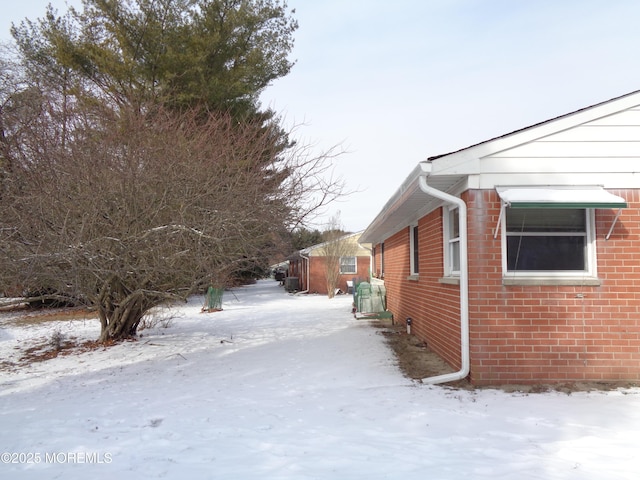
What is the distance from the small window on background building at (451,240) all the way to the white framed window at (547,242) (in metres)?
1.16

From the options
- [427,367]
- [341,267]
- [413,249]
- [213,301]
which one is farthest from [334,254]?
[427,367]

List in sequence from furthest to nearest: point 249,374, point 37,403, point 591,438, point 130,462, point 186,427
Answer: point 249,374 → point 37,403 → point 186,427 → point 591,438 → point 130,462

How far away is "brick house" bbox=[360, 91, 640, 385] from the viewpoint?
5.99 m

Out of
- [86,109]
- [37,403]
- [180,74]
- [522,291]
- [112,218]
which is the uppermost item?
[180,74]

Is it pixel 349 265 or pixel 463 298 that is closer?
pixel 463 298

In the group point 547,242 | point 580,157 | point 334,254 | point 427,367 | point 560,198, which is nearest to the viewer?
point 560,198

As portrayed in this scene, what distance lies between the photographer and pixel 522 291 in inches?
239

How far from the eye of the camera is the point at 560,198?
19.0ft

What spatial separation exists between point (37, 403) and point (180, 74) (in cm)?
1050

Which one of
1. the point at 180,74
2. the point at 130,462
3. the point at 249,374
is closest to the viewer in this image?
the point at 130,462

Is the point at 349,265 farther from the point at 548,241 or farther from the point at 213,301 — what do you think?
the point at 548,241

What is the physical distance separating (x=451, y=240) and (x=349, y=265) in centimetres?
2349

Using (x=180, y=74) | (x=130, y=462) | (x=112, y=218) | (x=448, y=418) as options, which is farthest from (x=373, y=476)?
(x=180, y=74)

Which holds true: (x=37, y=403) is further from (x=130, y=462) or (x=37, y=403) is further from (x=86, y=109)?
(x=86, y=109)
